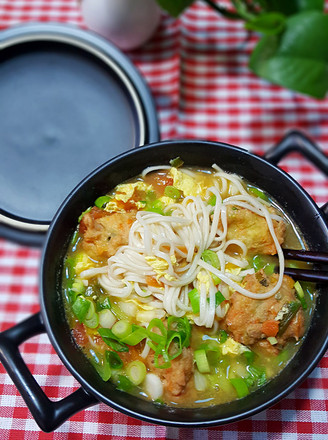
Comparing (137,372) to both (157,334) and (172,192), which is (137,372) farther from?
(172,192)

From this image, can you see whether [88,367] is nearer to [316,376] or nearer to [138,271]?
[138,271]

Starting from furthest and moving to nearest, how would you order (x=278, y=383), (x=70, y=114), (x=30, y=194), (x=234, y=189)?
(x=70, y=114), (x=30, y=194), (x=234, y=189), (x=278, y=383)

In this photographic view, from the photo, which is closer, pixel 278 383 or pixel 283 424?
pixel 278 383

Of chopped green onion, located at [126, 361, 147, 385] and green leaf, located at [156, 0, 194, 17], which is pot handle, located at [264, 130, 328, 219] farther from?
chopped green onion, located at [126, 361, 147, 385]

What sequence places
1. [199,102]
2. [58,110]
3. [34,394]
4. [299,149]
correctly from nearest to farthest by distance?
[34,394]
[299,149]
[58,110]
[199,102]

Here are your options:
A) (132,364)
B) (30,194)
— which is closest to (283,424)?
(132,364)

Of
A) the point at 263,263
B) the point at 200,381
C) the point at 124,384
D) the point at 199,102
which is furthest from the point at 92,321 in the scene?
the point at 199,102

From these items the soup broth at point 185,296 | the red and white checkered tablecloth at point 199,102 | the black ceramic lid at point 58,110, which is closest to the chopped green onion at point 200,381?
the soup broth at point 185,296
